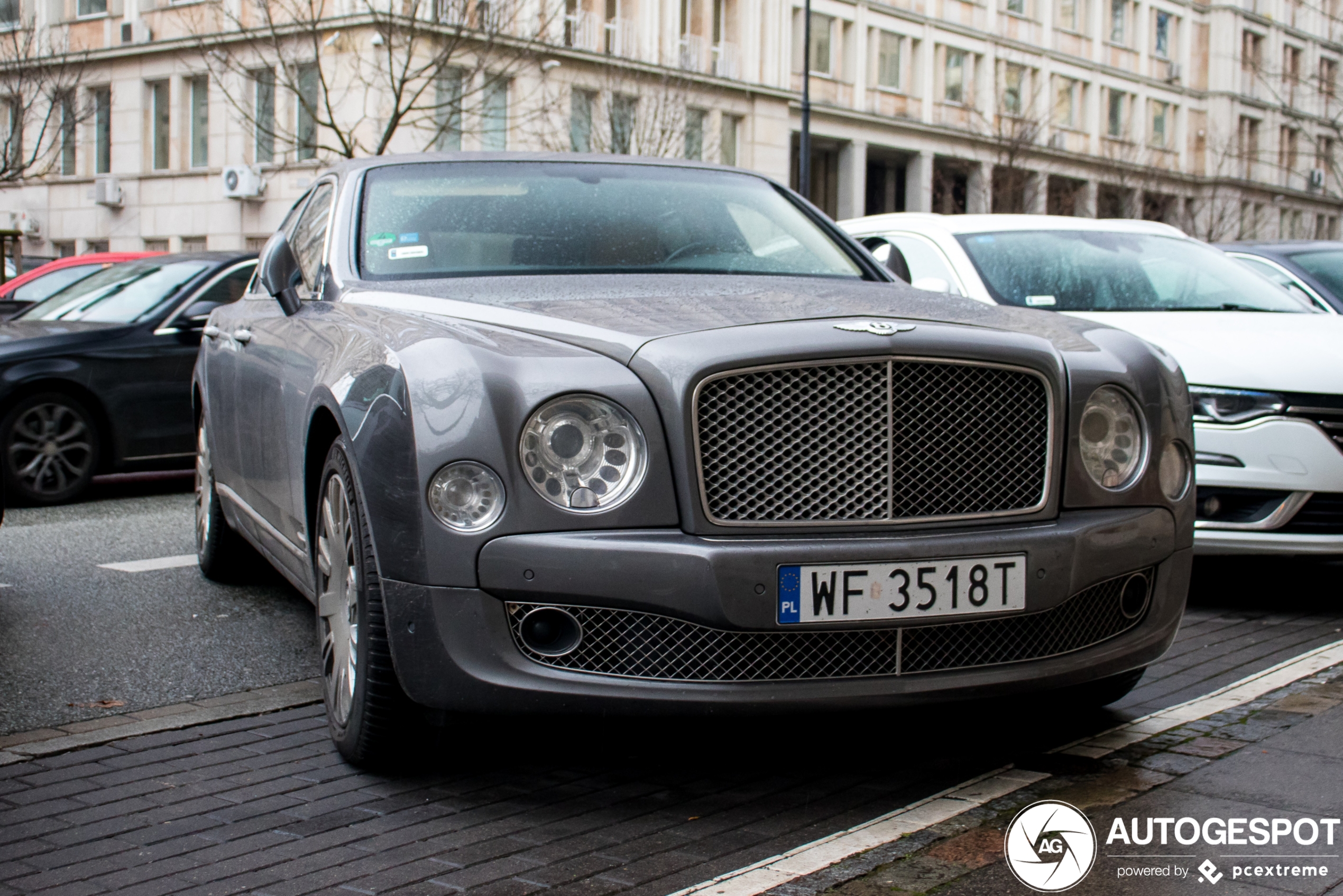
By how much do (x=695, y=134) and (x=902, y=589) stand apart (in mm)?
37297

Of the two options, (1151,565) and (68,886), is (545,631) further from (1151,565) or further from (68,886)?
(1151,565)

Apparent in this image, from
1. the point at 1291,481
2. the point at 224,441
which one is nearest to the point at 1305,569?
the point at 1291,481

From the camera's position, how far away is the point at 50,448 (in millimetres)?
9391

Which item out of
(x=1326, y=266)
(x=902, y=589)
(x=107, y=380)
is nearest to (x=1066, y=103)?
(x=1326, y=266)

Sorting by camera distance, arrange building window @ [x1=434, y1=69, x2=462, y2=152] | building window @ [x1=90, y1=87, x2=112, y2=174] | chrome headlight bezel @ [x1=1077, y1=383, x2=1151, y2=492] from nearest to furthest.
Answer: chrome headlight bezel @ [x1=1077, y1=383, x2=1151, y2=492], building window @ [x1=434, y1=69, x2=462, y2=152], building window @ [x1=90, y1=87, x2=112, y2=174]

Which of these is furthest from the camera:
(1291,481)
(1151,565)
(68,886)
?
(1291,481)

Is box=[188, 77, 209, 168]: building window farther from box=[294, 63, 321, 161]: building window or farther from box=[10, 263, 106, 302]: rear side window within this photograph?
box=[10, 263, 106, 302]: rear side window

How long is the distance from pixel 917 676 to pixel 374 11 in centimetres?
2671

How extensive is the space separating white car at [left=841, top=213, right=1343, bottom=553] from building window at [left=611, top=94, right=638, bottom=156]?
27.9 metres

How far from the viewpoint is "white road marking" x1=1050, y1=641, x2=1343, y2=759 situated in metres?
4.14

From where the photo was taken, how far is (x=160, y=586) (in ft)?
21.5

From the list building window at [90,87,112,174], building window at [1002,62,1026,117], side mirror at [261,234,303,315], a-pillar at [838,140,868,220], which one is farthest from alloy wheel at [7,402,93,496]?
building window at [1002,62,1026,117]

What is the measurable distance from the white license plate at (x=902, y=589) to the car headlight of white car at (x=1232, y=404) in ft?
9.12

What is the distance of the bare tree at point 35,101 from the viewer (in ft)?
93.5
